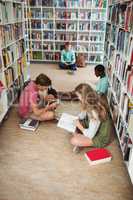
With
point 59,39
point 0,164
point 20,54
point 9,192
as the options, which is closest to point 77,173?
point 9,192

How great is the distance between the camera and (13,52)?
3184 millimetres

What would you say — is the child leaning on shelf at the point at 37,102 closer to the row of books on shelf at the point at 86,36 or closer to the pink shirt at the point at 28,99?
the pink shirt at the point at 28,99

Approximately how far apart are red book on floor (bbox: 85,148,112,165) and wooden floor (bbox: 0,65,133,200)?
0.05 meters

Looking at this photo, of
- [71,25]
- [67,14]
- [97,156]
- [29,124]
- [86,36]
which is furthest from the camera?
[86,36]

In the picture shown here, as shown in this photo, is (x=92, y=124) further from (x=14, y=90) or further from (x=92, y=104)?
(x=14, y=90)

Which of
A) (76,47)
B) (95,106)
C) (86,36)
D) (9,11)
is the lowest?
(95,106)

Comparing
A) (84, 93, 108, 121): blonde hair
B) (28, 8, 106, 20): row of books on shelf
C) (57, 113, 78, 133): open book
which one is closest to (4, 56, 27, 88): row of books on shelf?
(57, 113, 78, 133): open book

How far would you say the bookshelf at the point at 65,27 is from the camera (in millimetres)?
5664

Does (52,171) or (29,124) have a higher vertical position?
(29,124)

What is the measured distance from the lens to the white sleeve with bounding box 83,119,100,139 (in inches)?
85.2

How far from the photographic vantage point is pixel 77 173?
1.94m

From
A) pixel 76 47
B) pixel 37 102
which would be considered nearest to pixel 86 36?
pixel 76 47

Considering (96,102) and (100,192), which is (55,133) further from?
(100,192)

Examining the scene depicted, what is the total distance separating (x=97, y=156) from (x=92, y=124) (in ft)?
1.13
